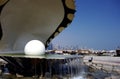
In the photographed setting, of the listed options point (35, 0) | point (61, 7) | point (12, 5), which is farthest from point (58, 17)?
point (12, 5)

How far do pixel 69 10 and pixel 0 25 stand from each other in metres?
3.74

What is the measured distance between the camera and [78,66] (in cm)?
1216

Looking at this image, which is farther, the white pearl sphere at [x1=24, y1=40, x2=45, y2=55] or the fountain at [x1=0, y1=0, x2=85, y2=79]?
the white pearl sphere at [x1=24, y1=40, x2=45, y2=55]

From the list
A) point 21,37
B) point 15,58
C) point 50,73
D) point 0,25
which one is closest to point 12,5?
point 0,25

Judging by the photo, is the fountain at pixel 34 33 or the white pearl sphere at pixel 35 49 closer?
the fountain at pixel 34 33

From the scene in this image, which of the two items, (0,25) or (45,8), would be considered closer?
(0,25)

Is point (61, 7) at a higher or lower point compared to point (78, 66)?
higher

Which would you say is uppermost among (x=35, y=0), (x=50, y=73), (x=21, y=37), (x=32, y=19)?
(x=35, y=0)

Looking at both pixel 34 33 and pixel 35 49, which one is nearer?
pixel 35 49

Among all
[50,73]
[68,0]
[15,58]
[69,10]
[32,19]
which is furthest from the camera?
[32,19]

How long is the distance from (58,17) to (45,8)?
107cm

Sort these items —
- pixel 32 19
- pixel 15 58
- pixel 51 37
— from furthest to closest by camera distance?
pixel 51 37 < pixel 32 19 < pixel 15 58

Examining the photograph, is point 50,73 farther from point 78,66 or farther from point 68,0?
point 68,0

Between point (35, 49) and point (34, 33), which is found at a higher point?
point (34, 33)
